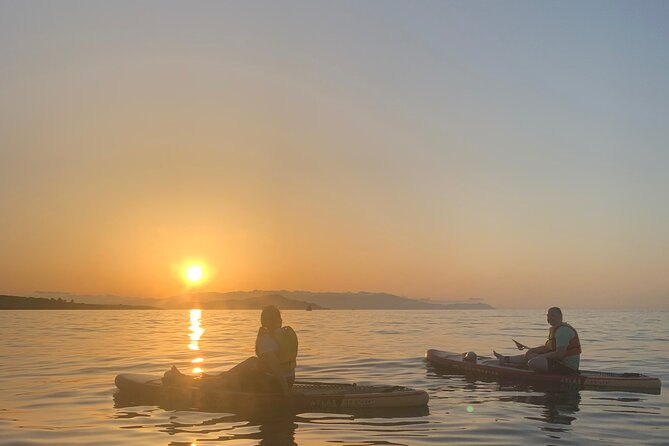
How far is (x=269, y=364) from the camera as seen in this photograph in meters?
14.2

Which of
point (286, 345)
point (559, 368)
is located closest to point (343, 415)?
point (286, 345)

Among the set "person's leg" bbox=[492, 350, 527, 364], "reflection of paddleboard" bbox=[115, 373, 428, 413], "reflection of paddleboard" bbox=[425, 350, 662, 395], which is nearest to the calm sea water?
"reflection of paddleboard" bbox=[115, 373, 428, 413]

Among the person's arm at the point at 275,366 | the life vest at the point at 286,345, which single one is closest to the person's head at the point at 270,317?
the life vest at the point at 286,345

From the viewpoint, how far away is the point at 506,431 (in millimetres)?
12789

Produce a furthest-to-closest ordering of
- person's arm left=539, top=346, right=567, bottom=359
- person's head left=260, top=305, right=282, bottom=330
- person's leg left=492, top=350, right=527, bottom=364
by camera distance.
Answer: person's leg left=492, top=350, right=527, bottom=364, person's arm left=539, top=346, right=567, bottom=359, person's head left=260, top=305, right=282, bottom=330

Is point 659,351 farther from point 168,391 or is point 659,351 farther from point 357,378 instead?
point 168,391

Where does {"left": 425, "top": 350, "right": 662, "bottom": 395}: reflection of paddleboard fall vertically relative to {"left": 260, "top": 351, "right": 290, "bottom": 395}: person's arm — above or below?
below

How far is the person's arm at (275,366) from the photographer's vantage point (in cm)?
1414

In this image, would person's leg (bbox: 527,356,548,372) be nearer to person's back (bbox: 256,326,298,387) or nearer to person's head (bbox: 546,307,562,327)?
person's head (bbox: 546,307,562,327)

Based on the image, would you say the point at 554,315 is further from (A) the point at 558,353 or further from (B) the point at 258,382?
(B) the point at 258,382

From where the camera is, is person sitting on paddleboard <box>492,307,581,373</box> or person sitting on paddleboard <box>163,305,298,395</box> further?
person sitting on paddleboard <box>492,307,581,373</box>

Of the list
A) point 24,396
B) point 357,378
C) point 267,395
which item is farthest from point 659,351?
point 24,396

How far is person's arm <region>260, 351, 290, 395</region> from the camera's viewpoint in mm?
14141

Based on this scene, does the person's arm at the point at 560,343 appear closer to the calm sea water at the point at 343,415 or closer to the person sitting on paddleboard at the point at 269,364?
the calm sea water at the point at 343,415
